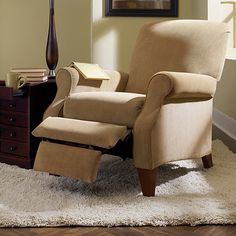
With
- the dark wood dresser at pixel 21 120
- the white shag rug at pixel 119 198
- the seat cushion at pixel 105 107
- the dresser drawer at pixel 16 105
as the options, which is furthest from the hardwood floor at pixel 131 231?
the dresser drawer at pixel 16 105

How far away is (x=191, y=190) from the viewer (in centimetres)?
235

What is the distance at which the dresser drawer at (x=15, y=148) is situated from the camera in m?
2.85

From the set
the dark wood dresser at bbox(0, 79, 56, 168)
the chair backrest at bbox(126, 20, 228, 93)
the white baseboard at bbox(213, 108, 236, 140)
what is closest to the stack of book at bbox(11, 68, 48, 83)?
the dark wood dresser at bbox(0, 79, 56, 168)

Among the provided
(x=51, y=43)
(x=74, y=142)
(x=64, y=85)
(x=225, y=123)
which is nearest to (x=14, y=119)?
(x=64, y=85)

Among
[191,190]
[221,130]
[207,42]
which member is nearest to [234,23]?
[221,130]

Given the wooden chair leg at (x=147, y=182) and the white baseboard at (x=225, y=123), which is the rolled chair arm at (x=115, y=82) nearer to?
the wooden chair leg at (x=147, y=182)

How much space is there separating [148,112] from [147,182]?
13.1 inches

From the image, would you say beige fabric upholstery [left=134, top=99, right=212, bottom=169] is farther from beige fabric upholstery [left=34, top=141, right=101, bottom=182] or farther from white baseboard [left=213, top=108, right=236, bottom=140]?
white baseboard [left=213, top=108, right=236, bottom=140]

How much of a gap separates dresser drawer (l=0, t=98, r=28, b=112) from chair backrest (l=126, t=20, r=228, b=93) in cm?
64

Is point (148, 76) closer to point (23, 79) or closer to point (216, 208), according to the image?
point (23, 79)

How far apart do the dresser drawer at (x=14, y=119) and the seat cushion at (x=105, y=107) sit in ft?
1.26

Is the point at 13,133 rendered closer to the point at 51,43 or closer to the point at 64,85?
the point at 64,85

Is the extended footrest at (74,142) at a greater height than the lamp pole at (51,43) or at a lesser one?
lesser

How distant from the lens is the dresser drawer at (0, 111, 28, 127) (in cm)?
284
